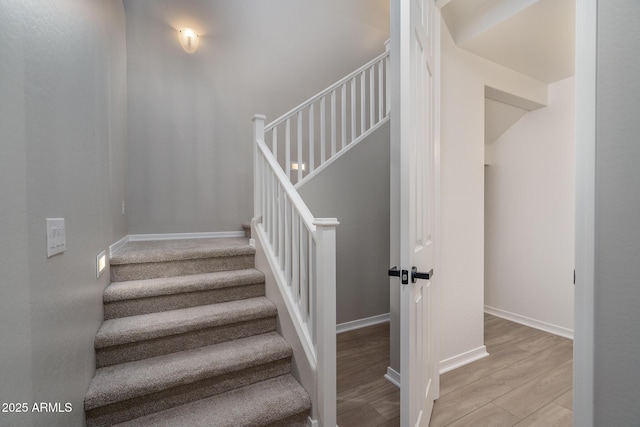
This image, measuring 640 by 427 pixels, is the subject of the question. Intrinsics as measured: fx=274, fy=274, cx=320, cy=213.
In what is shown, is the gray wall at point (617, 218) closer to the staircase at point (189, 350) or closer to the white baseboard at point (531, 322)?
the staircase at point (189, 350)

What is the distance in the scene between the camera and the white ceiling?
1.87 meters

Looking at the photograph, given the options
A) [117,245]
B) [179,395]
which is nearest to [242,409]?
[179,395]

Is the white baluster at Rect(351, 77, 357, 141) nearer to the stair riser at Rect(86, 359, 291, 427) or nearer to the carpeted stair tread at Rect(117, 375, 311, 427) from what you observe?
the stair riser at Rect(86, 359, 291, 427)

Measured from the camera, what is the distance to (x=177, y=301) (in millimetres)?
1992

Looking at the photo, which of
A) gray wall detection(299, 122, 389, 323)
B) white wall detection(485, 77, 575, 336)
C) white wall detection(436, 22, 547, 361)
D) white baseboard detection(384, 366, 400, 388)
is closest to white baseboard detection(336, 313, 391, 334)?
gray wall detection(299, 122, 389, 323)

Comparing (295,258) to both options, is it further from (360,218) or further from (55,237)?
(360,218)

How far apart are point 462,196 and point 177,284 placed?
2.37 metres

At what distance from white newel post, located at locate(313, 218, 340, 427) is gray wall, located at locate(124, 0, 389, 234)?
219 centimetres

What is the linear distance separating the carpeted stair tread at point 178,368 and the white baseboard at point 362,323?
132 cm

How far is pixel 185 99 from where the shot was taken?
319cm

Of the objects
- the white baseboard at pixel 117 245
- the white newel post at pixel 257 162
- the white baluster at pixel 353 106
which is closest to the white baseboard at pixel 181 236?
the white baseboard at pixel 117 245

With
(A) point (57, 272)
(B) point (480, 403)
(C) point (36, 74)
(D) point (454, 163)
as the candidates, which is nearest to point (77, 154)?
(C) point (36, 74)

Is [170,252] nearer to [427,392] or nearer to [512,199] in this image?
[427,392]

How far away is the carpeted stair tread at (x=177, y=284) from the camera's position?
1845mm
